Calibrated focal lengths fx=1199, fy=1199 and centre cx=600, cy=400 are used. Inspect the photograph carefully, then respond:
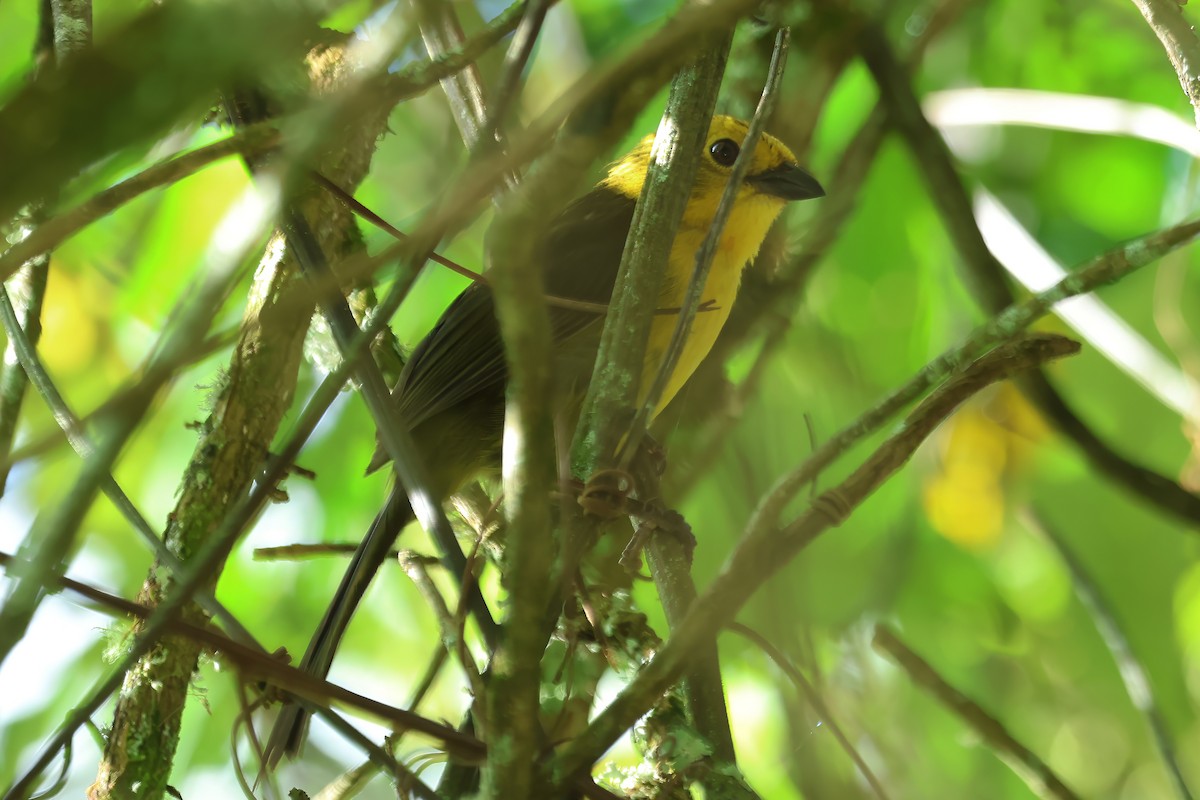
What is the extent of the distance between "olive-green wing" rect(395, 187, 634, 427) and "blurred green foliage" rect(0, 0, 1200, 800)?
0.98ft

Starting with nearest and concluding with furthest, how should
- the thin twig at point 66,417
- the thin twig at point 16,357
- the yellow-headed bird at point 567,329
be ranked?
the thin twig at point 66,417
the thin twig at point 16,357
the yellow-headed bird at point 567,329

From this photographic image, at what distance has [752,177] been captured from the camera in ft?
10.8

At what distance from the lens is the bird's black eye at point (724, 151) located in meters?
3.33

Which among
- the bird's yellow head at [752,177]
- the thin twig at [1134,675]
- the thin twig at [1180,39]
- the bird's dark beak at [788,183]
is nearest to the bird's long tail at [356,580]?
the bird's yellow head at [752,177]

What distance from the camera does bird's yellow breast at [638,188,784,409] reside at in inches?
110

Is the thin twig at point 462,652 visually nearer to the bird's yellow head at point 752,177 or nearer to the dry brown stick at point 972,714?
the dry brown stick at point 972,714

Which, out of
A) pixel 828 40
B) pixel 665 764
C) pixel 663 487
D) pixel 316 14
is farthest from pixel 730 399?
pixel 316 14

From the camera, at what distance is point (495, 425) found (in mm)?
3139

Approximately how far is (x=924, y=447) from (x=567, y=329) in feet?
3.98

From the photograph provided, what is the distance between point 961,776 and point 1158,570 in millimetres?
895

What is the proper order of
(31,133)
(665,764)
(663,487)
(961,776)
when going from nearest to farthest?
(31,133) < (665,764) < (663,487) < (961,776)

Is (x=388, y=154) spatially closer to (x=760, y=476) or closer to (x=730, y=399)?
(x=730, y=399)

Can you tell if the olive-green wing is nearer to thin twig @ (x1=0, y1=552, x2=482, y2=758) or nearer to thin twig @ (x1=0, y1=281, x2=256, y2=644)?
thin twig @ (x1=0, y1=281, x2=256, y2=644)

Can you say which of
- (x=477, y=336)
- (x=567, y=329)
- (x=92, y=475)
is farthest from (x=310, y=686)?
(x=477, y=336)
